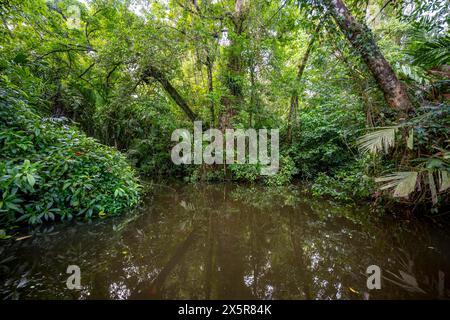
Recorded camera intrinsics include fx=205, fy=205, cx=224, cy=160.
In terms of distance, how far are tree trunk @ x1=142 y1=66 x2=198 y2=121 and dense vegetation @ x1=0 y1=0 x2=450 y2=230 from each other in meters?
0.05

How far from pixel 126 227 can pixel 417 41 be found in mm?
→ 4984

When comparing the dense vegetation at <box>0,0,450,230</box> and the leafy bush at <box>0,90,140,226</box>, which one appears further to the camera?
the dense vegetation at <box>0,0,450,230</box>

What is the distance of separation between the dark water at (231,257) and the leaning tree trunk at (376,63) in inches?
73.9

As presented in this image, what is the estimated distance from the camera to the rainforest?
1832 millimetres

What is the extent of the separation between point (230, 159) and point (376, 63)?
450cm

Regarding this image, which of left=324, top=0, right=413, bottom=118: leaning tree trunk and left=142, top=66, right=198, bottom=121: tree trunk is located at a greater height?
left=142, top=66, right=198, bottom=121: tree trunk

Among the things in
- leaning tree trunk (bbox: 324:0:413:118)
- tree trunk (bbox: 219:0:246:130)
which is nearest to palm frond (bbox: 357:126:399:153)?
leaning tree trunk (bbox: 324:0:413:118)

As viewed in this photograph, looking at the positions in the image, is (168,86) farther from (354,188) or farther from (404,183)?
(404,183)

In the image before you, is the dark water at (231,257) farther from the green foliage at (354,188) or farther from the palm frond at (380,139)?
the palm frond at (380,139)

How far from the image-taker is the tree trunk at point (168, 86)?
666 cm

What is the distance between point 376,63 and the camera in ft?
11.1

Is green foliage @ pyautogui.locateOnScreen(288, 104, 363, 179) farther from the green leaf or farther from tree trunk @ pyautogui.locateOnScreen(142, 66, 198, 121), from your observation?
the green leaf

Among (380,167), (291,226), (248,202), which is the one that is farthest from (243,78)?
(291,226)

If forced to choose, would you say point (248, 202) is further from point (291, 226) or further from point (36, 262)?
point (36, 262)
